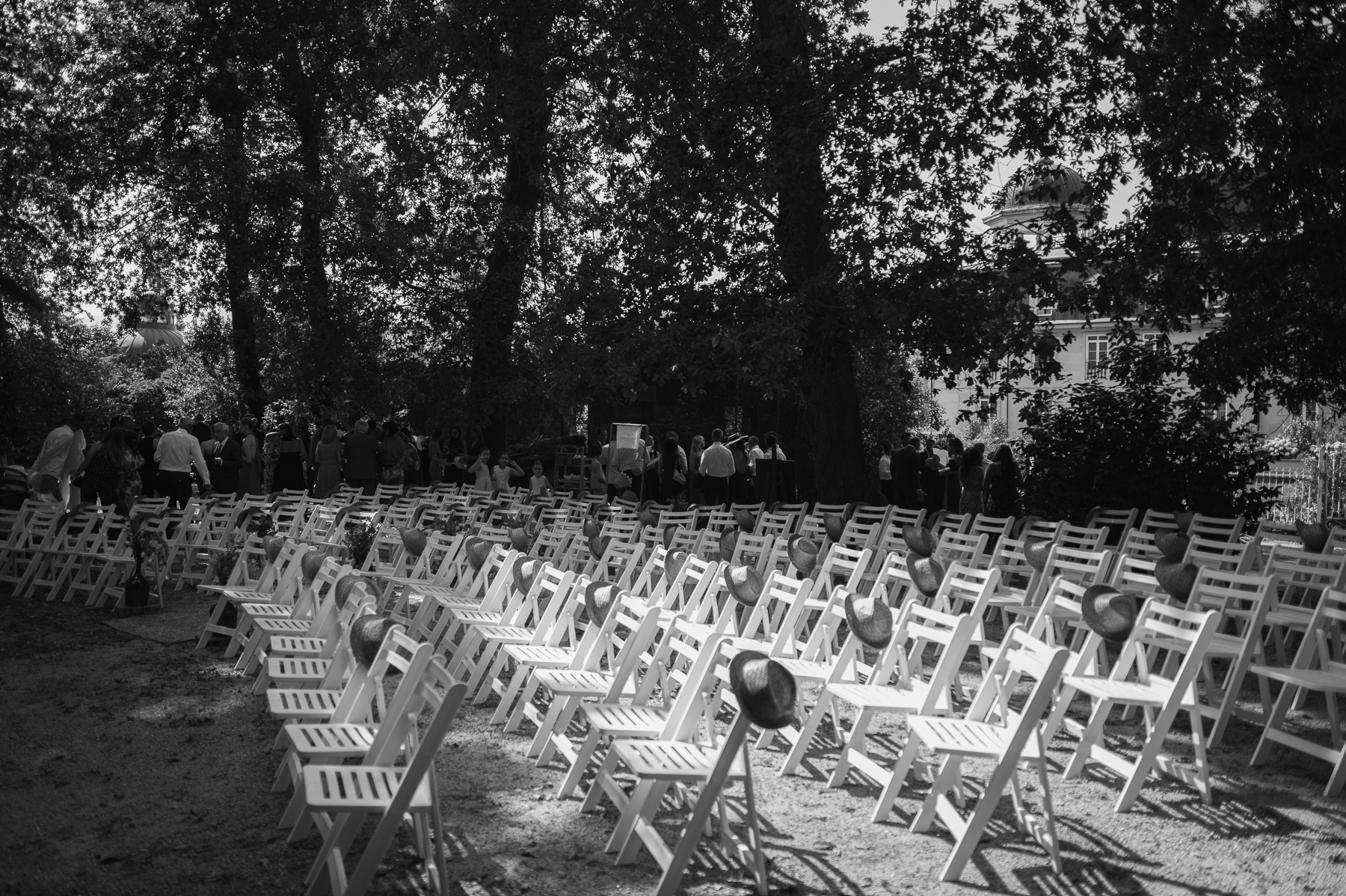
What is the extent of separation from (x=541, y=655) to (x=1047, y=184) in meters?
9.66

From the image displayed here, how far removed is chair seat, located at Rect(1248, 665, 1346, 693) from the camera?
478 cm

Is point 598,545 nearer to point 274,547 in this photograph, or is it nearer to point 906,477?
point 274,547

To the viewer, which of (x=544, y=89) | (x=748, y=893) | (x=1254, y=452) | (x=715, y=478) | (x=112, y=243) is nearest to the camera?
(x=748, y=893)

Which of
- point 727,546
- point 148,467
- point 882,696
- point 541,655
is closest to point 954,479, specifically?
point 727,546

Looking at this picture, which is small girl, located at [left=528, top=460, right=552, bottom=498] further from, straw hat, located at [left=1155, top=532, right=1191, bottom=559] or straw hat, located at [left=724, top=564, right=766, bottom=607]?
straw hat, located at [left=724, top=564, right=766, bottom=607]

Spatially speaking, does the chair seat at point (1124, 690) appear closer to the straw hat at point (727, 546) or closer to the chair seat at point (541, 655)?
the chair seat at point (541, 655)

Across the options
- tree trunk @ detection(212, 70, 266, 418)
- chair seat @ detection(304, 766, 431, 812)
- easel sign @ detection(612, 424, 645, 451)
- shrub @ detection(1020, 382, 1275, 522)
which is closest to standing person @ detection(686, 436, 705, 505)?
easel sign @ detection(612, 424, 645, 451)

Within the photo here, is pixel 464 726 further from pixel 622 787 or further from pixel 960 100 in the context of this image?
pixel 960 100

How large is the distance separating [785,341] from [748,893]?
8.53 m

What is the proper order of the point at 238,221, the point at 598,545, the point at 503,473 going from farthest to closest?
1. the point at 238,221
2. the point at 503,473
3. the point at 598,545

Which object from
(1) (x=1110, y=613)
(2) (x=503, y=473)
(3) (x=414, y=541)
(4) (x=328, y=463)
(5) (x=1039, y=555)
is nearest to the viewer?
(1) (x=1110, y=613)

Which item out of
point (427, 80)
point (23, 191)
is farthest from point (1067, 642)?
point (427, 80)

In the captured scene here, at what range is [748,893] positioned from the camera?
151 inches

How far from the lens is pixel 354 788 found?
349 cm
